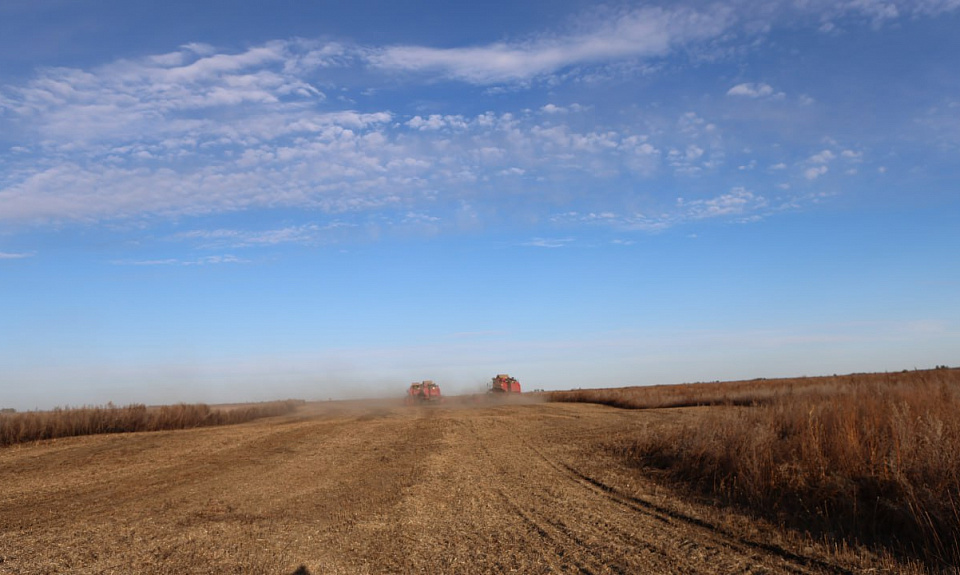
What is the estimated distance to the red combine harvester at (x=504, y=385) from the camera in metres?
60.2

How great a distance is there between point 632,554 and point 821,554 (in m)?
1.88

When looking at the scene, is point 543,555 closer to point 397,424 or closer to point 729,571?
point 729,571

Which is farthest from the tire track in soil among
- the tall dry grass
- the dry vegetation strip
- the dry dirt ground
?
the tall dry grass

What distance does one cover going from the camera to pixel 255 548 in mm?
7359

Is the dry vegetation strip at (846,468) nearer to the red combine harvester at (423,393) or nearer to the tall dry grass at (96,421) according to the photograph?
the tall dry grass at (96,421)

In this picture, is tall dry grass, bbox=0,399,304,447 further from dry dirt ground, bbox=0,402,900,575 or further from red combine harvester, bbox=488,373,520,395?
red combine harvester, bbox=488,373,520,395

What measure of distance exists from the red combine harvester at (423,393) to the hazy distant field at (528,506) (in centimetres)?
4021

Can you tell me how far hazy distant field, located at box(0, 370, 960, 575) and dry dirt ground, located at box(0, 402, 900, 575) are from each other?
40 millimetres

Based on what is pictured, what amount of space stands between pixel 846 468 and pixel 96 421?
25450 millimetres

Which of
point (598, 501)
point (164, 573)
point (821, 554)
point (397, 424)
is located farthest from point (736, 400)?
point (164, 573)

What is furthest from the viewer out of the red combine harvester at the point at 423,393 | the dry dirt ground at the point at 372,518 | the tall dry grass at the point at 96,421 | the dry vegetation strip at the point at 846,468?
the red combine harvester at the point at 423,393

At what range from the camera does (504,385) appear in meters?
60.4

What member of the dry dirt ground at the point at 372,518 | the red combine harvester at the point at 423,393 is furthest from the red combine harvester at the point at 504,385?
the dry dirt ground at the point at 372,518

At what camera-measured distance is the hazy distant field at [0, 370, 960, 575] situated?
21.9 feet
